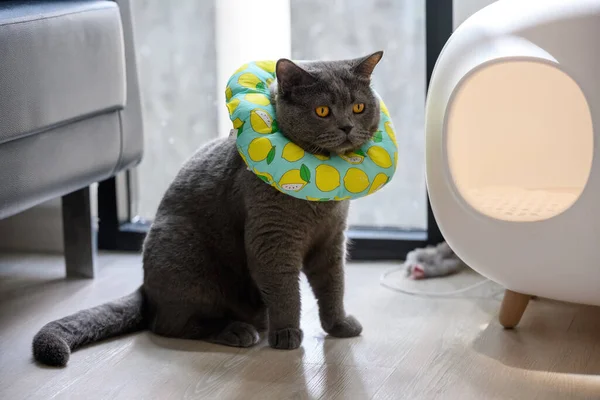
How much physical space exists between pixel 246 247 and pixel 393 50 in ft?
3.35

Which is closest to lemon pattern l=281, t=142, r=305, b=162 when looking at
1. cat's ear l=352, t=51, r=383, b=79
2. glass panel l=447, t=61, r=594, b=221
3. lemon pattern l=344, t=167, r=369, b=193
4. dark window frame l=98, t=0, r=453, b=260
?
lemon pattern l=344, t=167, r=369, b=193

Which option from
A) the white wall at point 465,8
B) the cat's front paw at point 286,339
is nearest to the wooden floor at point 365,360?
the cat's front paw at point 286,339

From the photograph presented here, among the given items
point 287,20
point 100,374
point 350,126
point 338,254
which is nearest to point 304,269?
point 338,254

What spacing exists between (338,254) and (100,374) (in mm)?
602

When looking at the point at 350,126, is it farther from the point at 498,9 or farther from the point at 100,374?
the point at 100,374

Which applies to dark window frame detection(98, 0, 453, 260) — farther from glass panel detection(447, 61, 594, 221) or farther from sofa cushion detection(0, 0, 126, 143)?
sofa cushion detection(0, 0, 126, 143)

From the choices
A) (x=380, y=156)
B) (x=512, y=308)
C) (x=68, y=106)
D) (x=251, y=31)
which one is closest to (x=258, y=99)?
(x=380, y=156)

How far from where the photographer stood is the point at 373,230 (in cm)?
278

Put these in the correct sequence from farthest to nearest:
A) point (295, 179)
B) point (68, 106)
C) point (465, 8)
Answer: point (465, 8) < point (68, 106) < point (295, 179)

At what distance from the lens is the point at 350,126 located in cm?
187

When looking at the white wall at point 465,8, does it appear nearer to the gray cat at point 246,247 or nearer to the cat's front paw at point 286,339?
the gray cat at point 246,247

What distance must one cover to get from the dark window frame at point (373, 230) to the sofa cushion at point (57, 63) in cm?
59

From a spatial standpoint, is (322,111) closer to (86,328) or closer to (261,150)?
(261,150)

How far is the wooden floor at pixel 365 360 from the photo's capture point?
175 centimetres
